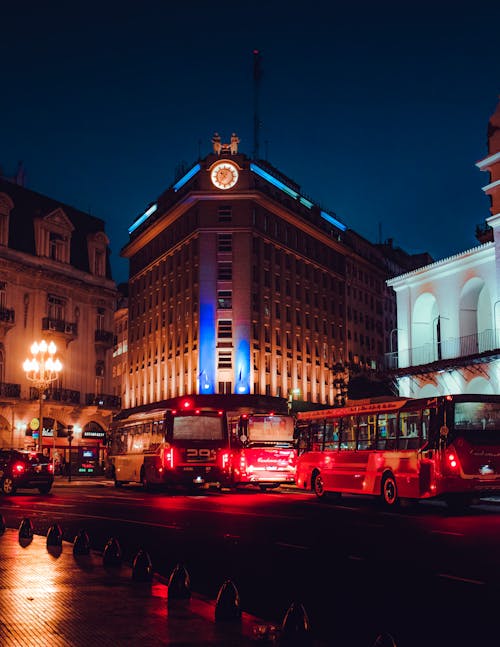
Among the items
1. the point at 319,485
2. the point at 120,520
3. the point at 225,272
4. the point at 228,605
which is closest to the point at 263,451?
the point at 319,485

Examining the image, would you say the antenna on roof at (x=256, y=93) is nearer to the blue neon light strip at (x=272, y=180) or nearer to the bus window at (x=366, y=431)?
the blue neon light strip at (x=272, y=180)

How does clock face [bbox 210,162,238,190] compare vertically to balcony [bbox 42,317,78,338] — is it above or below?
above

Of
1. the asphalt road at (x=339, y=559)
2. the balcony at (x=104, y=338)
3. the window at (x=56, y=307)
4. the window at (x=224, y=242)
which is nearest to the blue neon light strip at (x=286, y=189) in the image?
the window at (x=224, y=242)

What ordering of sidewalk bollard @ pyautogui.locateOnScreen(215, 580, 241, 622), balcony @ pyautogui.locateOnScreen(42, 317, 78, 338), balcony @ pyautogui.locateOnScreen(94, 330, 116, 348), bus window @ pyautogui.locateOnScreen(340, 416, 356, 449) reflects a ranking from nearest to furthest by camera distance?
sidewalk bollard @ pyautogui.locateOnScreen(215, 580, 241, 622) < bus window @ pyautogui.locateOnScreen(340, 416, 356, 449) < balcony @ pyautogui.locateOnScreen(42, 317, 78, 338) < balcony @ pyautogui.locateOnScreen(94, 330, 116, 348)

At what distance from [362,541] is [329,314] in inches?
3040

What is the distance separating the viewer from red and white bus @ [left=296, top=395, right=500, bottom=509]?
20844 mm

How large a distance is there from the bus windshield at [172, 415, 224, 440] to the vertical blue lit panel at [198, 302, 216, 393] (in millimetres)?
41896

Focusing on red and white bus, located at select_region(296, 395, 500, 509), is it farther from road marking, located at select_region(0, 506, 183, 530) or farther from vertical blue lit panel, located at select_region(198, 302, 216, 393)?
vertical blue lit panel, located at select_region(198, 302, 216, 393)

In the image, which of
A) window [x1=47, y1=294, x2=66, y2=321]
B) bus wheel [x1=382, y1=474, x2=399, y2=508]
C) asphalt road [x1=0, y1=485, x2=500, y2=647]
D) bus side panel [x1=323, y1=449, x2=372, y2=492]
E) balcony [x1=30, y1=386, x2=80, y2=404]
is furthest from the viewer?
window [x1=47, y1=294, x2=66, y2=321]

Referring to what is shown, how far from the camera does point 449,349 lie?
37.4 m

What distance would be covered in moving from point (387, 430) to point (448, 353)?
1507 centimetres

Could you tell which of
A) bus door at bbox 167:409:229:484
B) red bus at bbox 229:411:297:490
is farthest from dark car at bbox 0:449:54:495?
red bus at bbox 229:411:297:490

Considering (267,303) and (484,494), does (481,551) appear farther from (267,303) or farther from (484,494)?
(267,303)

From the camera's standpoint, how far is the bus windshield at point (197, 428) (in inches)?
1307
